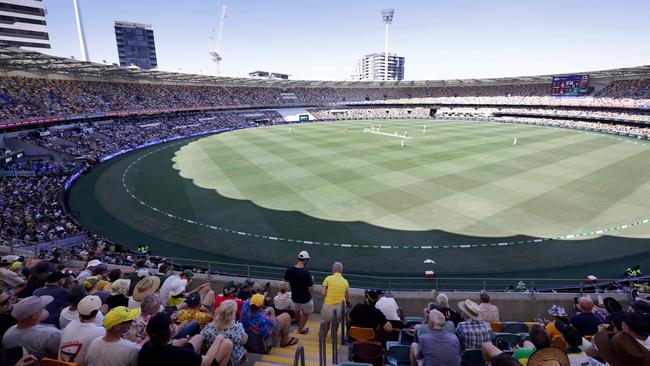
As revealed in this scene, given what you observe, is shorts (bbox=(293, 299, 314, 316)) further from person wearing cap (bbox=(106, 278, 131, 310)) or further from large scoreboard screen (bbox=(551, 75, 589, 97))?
large scoreboard screen (bbox=(551, 75, 589, 97))

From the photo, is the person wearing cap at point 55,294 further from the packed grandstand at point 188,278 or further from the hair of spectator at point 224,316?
the hair of spectator at point 224,316

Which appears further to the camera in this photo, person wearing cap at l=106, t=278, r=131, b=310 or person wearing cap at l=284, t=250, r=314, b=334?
person wearing cap at l=284, t=250, r=314, b=334

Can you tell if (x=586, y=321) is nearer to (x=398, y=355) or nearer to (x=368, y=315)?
(x=398, y=355)

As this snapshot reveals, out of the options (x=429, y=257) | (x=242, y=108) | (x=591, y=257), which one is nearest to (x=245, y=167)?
(x=429, y=257)

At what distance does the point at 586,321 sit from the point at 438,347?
3.42 metres

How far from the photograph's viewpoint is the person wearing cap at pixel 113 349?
12.9 ft

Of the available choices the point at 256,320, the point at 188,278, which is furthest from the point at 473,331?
the point at 188,278

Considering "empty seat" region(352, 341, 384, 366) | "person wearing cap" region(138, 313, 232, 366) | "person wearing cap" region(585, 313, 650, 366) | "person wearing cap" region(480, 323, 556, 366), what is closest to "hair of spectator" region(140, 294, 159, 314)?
"person wearing cap" region(138, 313, 232, 366)

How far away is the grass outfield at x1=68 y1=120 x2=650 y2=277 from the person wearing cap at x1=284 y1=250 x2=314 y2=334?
941cm

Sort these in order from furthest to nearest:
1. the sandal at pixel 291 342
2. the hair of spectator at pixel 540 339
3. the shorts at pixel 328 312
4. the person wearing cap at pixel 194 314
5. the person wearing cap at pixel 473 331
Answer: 1. the shorts at pixel 328 312
2. the sandal at pixel 291 342
3. the person wearing cap at pixel 194 314
4. the person wearing cap at pixel 473 331
5. the hair of spectator at pixel 540 339

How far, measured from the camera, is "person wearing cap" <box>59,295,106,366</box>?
427 cm

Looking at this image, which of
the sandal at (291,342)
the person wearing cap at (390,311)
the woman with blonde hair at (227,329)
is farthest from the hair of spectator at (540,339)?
the sandal at (291,342)

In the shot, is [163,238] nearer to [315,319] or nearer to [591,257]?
[315,319]

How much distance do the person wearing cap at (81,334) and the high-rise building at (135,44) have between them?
203072 mm
